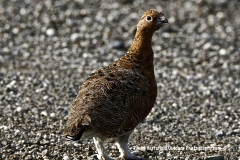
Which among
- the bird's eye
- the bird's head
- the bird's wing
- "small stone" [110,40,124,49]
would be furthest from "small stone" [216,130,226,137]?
"small stone" [110,40,124,49]

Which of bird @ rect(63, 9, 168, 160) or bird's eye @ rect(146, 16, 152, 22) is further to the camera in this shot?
bird's eye @ rect(146, 16, 152, 22)

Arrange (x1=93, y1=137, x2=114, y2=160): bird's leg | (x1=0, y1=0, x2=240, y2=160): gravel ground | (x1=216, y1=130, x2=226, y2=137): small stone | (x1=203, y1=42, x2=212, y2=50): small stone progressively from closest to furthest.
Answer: (x1=93, y1=137, x2=114, y2=160): bird's leg → (x1=0, y1=0, x2=240, y2=160): gravel ground → (x1=216, y1=130, x2=226, y2=137): small stone → (x1=203, y1=42, x2=212, y2=50): small stone

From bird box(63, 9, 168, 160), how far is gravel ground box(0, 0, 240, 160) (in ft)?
3.40

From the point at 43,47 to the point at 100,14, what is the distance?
9.03ft

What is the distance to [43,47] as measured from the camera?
9812 mm

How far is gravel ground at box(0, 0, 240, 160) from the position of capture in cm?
579

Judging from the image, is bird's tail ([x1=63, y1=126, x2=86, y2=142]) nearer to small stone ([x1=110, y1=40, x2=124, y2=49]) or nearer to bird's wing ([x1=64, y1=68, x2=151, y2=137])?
bird's wing ([x1=64, y1=68, x2=151, y2=137])

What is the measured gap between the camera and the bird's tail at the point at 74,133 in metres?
4.01

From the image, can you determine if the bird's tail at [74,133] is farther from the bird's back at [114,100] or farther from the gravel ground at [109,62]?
the gravel ground at [109,62]

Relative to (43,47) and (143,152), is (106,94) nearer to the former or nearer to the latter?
(143,152)

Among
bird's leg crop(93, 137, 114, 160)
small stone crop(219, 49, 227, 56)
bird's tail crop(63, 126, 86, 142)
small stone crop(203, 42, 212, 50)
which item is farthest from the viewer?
small stone crop(203, 42, 212, 50)

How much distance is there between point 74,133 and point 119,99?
910mm

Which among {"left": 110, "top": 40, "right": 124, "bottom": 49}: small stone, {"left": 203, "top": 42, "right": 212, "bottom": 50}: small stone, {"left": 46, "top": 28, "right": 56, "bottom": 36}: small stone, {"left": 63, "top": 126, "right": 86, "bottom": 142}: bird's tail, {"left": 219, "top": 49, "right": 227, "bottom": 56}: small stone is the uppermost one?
{"left": 46, "top": 28, "right": 56, "bottom": 36}: small stone

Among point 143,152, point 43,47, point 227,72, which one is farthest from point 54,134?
point 227,72
